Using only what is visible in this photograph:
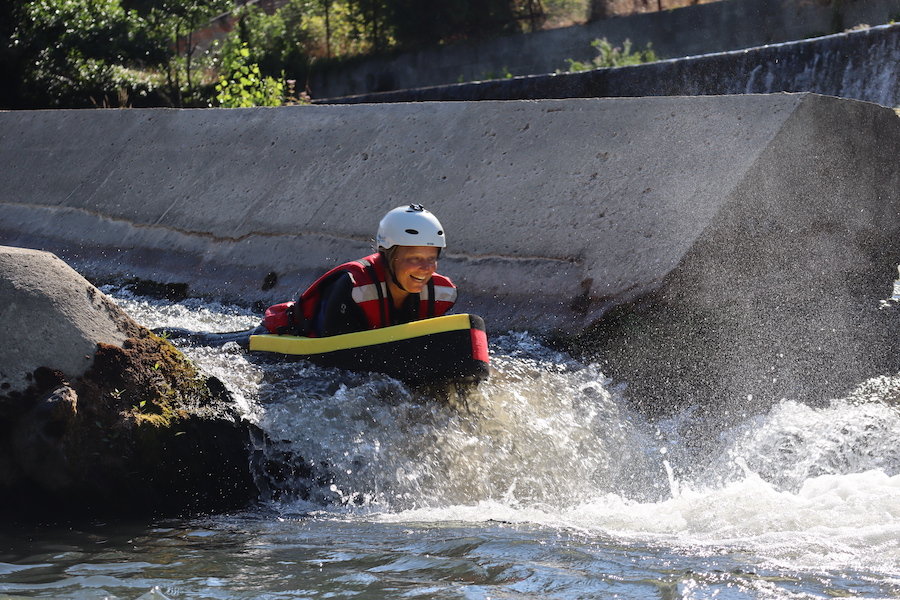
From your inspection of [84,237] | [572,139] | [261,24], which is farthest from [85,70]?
[572,139]

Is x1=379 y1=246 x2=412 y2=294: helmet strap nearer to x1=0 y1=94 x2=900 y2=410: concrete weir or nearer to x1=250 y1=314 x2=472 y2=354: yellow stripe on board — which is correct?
x1=250 y1=314 x2=472 y2=354: yellow stripe on board

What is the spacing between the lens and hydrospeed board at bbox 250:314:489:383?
14.9 feet

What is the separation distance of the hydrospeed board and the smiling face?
30 cm

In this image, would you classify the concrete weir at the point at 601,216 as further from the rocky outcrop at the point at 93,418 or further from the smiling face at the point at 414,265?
the rocky outcrop at the point at 93,418

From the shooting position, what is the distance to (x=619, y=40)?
15.4 meters

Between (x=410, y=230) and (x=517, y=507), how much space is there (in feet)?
4.71

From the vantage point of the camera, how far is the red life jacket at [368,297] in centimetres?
473

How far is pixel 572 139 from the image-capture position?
6.81 meters

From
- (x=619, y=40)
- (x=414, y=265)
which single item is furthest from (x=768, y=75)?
(x=619, y=40)

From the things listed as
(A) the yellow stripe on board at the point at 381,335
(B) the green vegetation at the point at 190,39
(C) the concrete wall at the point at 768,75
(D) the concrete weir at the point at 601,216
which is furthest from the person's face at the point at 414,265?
(B) the green vegetation at the point at 190,39

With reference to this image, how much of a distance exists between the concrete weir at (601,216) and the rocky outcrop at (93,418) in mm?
2535

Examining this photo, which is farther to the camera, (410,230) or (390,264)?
(390,264)

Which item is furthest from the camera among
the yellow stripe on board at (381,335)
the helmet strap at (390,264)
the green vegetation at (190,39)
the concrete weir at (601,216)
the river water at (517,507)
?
the green vegetation at (190,39)

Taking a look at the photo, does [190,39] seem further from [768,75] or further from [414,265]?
[414,265]
